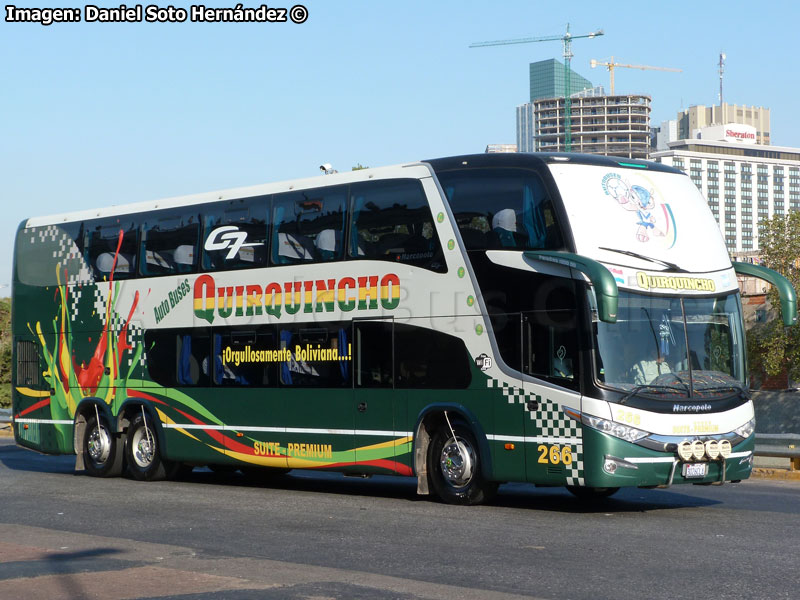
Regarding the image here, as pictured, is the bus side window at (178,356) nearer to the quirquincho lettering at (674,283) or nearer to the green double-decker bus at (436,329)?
the green double-decker bus at (436,329)

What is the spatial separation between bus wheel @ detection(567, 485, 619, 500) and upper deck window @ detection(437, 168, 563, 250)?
11.3ft

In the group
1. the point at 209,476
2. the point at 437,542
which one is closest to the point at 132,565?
the point at 437,542

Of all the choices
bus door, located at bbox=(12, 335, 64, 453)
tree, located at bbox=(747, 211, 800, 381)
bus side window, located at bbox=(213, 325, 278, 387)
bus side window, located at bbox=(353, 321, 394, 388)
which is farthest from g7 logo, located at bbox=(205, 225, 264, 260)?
tree, located at bbox=(747, 211, 800, 381)

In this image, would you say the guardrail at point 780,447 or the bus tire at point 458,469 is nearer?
the bus tire at point 458,469

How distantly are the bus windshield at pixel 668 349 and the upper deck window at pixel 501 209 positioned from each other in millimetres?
1169

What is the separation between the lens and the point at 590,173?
47.6 ft

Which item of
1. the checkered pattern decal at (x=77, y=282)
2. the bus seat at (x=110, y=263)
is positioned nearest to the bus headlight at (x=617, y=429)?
the checkered pattern decal at (x=77, y=282)

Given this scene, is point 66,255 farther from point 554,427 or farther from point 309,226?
point 554,427

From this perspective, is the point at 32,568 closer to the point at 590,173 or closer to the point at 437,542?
the point at 437,542

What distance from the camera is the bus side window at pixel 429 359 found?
15.2 metres

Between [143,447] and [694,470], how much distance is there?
31.8ft

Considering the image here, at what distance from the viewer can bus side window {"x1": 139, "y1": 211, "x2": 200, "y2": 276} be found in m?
19.0

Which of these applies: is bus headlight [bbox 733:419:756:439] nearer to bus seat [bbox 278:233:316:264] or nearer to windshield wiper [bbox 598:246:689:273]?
windshield wiper [bbox 598:246:689:273]

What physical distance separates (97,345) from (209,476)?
2.94m
